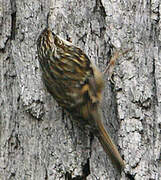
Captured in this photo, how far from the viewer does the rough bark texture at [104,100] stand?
2807 millimetres

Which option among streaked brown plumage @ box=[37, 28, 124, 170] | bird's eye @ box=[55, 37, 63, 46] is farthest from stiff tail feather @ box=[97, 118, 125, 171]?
bird's eye @ box=[55, 37, 63, 46]

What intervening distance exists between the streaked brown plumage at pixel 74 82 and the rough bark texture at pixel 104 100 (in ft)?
0.20

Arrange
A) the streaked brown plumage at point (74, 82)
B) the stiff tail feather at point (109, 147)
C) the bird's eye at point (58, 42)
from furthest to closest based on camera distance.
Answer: the bird's eye at point (58, 42)
the streaked brown plumage at point (74, 82)
the stiff tail feather at point (109, 147)

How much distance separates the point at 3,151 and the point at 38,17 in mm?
862

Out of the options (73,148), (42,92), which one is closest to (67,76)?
(42,92)

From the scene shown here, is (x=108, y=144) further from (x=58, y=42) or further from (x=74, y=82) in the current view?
(x=58, y=42)

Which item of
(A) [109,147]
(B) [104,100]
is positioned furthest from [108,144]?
(B) [104,100]

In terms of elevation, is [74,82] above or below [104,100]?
above

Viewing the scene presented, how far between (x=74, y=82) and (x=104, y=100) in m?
0.21

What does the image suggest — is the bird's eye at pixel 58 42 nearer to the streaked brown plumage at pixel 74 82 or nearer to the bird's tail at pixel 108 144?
the streaked brown plumage at pixel 74 82

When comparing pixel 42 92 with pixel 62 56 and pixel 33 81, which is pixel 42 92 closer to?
pixel 33 81

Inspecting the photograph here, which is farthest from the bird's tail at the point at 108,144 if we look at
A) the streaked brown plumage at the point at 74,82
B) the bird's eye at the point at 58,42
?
the bird's eye at the point at 58,42

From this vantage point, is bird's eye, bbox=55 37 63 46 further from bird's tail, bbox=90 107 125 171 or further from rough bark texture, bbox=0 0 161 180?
bird's tail, bbox=90 107 125 171

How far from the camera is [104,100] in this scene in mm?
2977
